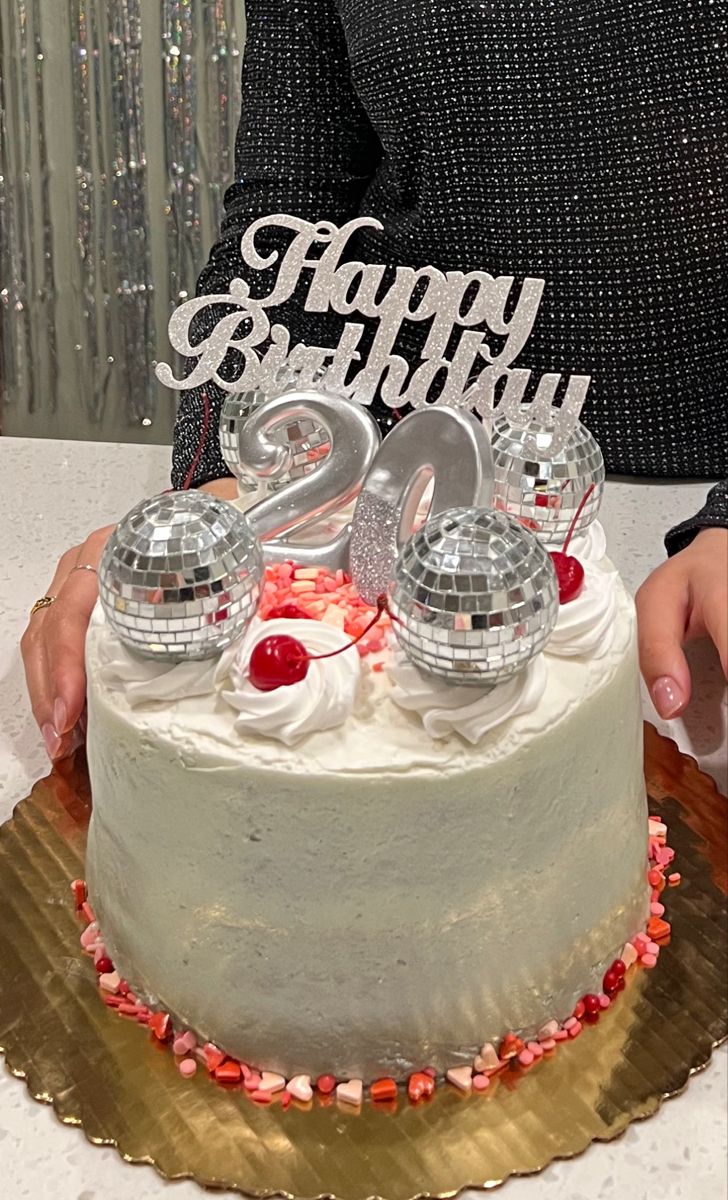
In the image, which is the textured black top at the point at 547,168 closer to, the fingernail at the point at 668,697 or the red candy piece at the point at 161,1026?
the fingernail at the point at 668,697

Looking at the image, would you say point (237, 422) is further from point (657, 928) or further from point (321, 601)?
point (657, 928)

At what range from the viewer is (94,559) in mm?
1332

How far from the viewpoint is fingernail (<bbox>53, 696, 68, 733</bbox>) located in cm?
118

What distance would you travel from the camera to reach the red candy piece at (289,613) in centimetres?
98

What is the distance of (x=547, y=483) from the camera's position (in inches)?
41.3

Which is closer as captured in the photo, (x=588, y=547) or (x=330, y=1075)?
(x=330, y=1075)

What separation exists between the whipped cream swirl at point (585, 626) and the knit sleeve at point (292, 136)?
2.39ft

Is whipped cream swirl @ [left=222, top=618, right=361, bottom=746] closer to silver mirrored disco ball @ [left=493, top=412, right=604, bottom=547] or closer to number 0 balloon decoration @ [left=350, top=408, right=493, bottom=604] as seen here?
number 0 balloon decoration @ [left=350, top=408, right=493, bottom=604]

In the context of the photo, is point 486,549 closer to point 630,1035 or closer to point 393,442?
point 393,442

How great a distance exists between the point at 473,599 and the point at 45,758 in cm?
63

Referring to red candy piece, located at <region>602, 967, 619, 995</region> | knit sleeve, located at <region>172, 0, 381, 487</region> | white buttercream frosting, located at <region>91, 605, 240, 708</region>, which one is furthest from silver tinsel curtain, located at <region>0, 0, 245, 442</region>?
red candy piece, located at <region>602, 967, 619, 995</region>

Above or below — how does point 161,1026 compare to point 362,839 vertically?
below

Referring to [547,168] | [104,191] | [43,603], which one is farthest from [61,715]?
[104,191]

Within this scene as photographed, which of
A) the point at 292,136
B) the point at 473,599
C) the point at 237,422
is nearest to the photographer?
the point at 473,599
